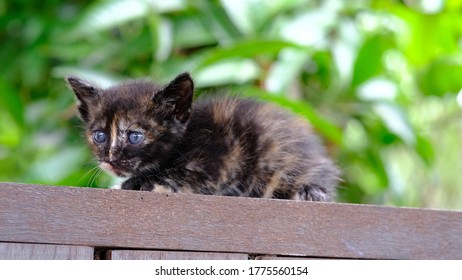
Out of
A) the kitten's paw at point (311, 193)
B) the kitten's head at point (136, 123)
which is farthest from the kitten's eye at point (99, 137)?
the kitten's paw at point (311, 193)

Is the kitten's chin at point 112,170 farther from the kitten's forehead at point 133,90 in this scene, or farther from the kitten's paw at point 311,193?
the kitten's paw at point 311,193

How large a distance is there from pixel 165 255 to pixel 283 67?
2.11 m

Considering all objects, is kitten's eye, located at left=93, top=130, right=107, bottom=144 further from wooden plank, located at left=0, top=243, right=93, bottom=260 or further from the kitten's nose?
wooden plank, located at left=0, top=243, right=93, bottom=260

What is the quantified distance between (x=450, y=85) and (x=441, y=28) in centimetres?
30

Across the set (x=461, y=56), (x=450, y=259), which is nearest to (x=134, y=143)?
(x=450, y=259)

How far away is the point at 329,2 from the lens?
454 centimetres

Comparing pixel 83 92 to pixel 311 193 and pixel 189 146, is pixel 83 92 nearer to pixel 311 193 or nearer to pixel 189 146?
pixel 189 146

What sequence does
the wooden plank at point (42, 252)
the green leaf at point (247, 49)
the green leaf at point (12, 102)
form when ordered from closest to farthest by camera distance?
the wooden plank at point (42, 252) → the green leaf at point (247, 49) → the green leaf at point (12, 102)

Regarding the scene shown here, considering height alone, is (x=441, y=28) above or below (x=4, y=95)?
above

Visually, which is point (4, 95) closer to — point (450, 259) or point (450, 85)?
point (450, 85)

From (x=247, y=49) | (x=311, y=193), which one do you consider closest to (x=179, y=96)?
(x=311, y=193)

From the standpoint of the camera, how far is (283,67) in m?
3.98

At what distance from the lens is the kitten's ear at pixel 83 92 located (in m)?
2.46

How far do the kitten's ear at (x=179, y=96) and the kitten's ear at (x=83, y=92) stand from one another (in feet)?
0.66
